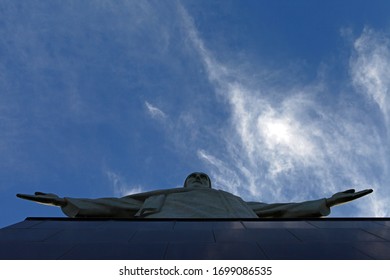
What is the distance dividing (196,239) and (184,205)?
3.97 meters

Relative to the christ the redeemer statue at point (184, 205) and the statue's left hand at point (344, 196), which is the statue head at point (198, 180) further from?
the statue's left hand at point (344, 196)

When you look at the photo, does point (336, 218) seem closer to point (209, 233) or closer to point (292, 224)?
point (292, 224)

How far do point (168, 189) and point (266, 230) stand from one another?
17.0 feet

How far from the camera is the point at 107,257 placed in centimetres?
417

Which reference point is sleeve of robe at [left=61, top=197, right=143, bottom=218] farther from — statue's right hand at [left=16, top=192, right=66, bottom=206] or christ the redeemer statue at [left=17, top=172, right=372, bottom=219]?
statue's right hand at [left=16, top=192, right=66, bottom=206]

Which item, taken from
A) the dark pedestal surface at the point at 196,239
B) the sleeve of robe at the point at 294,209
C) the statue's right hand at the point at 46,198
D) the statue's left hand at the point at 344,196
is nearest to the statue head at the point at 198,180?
the sleeve of robe at the point at 294,209

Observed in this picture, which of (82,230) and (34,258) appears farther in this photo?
(82,230)

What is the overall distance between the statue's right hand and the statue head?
15.1 ft

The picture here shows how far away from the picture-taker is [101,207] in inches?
360

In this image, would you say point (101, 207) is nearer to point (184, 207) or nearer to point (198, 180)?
point (184, 207)

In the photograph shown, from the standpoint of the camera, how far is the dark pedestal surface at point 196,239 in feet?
13.9
